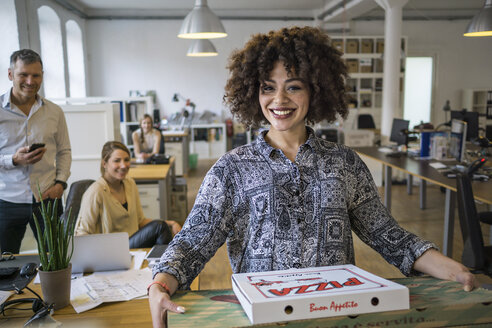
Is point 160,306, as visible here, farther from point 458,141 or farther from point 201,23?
point 458,141

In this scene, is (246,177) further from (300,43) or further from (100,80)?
(100,80)

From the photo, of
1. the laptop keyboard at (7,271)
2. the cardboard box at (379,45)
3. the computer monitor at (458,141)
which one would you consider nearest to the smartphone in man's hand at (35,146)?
the laptop keyboard at (7,271)

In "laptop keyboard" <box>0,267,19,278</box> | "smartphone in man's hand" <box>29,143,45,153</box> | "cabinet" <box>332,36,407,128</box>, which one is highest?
"cabinet" <box>332,36,407,128</box>

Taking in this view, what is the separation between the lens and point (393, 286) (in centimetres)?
85

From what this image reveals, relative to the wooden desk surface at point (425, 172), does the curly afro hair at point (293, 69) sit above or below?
above

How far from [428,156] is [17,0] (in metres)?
5.39

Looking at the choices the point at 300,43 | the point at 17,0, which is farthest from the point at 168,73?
the point at 300,43

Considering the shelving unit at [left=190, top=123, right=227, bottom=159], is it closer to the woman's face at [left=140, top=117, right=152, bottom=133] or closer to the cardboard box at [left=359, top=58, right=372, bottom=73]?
the cardboard box at [left=359, top=58, right=372, bottom=73]

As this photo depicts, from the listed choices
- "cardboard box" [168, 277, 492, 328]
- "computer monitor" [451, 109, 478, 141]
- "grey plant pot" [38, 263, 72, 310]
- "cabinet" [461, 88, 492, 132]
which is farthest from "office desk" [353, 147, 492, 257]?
"cabinet" [461, 88, 492, 132]

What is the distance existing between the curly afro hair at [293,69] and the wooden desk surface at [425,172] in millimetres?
2168

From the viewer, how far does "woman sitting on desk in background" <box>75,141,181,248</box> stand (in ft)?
8.76

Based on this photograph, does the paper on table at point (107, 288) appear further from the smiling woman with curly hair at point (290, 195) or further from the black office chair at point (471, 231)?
the black office chair at point (471, 231)

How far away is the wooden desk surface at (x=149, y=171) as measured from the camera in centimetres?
426

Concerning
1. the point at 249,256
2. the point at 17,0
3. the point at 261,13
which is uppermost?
the point at 261,13
